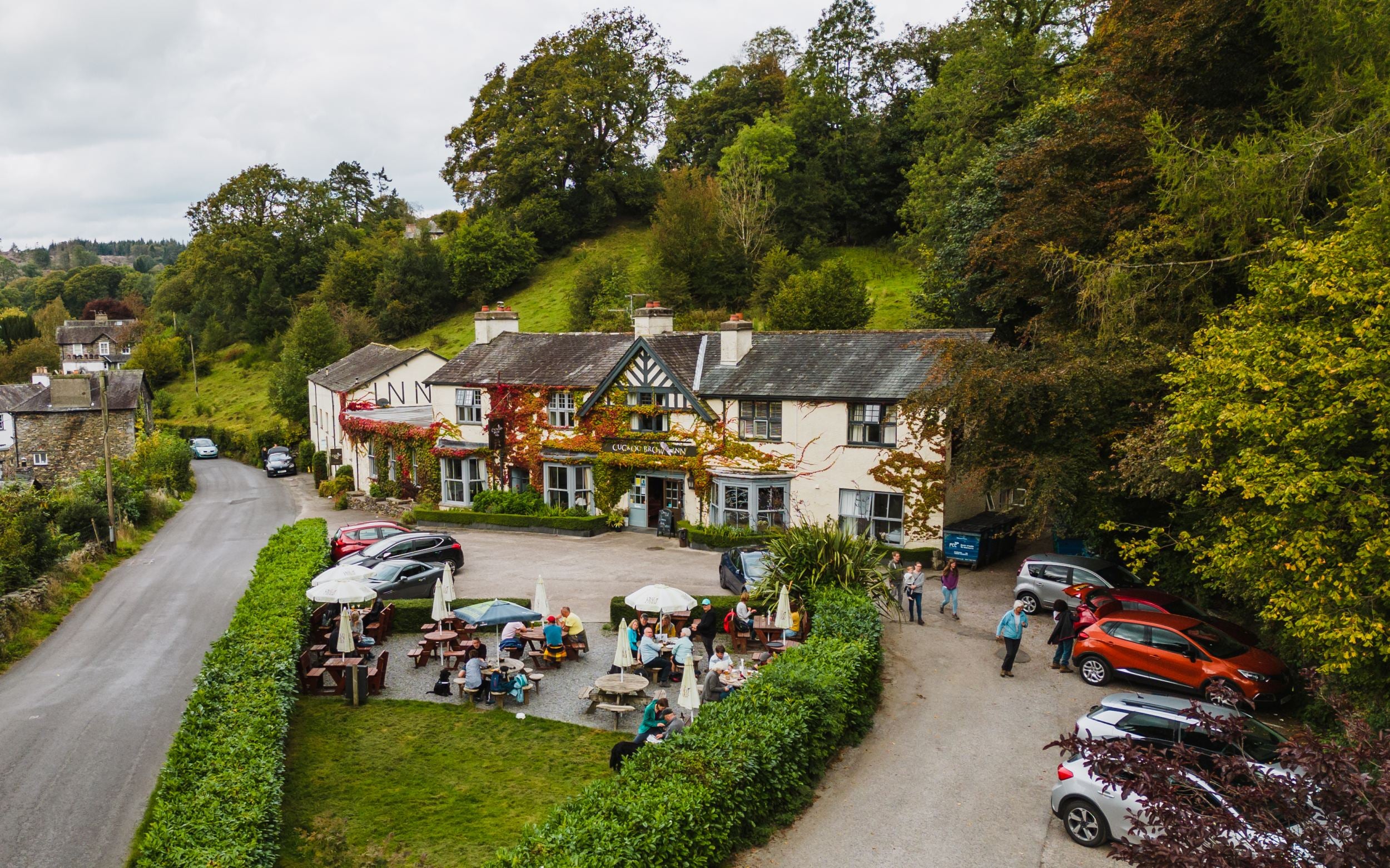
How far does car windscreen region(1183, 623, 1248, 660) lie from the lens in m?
16.5

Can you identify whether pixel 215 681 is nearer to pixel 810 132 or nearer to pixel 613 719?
pixel 613 719

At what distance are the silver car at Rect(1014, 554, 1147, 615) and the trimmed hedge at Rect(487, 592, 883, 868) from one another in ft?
25.6

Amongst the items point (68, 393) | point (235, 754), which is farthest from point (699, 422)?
point (68, 393)

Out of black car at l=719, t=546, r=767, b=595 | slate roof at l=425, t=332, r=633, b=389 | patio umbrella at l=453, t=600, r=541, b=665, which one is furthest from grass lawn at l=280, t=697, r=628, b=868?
slate roof at l=425, t=332, r=633, b=389

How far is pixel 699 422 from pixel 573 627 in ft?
46.1

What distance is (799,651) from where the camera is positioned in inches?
623

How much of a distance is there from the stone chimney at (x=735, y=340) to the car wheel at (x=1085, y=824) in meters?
22.3

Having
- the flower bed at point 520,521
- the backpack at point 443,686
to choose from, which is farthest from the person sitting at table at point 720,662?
the flower bed at point 520,521

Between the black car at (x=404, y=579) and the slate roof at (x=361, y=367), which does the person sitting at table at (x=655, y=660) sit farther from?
the slate roof at (x=361, y=367)

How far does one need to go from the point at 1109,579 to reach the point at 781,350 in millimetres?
14591

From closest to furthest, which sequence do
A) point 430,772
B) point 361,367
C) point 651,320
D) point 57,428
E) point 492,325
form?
point 430,772 < point 651,320 < point 492,325 < point 361,367 < point 57,428

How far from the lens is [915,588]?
70.6 ft

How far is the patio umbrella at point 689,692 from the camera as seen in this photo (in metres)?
14.3

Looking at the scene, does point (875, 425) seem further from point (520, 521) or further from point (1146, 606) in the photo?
point (520, 521)
